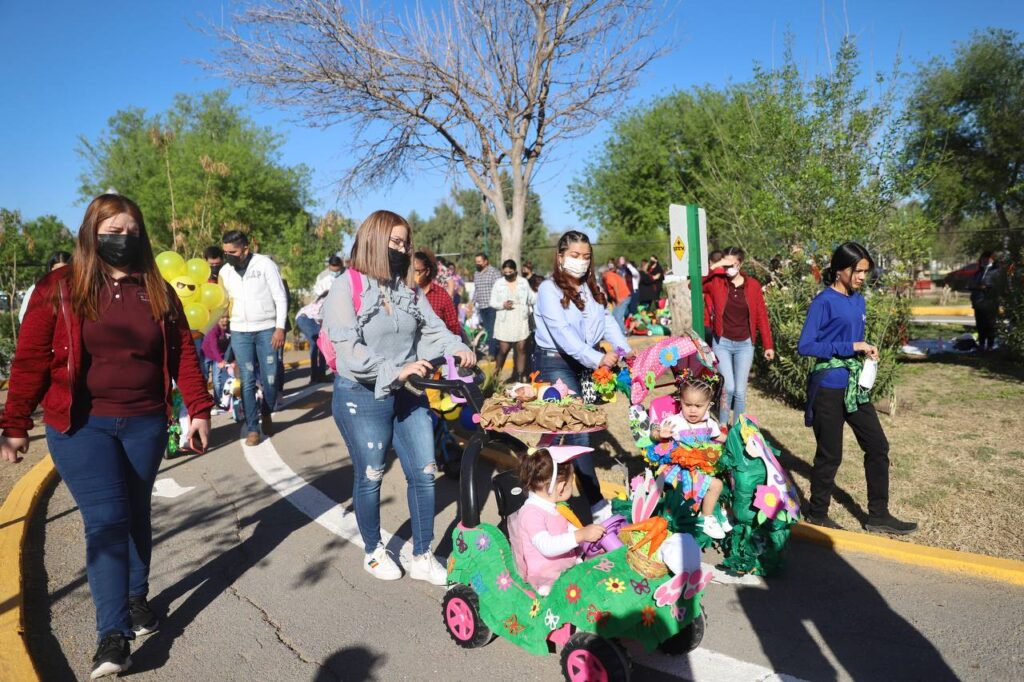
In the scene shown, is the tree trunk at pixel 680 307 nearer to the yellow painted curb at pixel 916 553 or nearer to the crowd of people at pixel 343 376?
the crowd of people at pixel 343 376

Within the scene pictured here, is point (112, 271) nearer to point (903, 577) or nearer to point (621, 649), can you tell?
point (621, 649)

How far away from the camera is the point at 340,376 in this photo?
3.81 m

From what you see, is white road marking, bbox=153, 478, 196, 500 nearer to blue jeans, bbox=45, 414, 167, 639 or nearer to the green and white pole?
blue jeans, bbox=45, 414, 167, 639

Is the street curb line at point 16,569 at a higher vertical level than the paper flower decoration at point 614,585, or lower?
lower

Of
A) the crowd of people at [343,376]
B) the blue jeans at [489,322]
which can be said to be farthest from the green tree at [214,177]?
the crowd of people at [343,376]

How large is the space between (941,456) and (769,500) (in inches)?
132

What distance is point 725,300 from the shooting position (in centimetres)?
683

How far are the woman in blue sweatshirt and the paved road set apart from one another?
490mm

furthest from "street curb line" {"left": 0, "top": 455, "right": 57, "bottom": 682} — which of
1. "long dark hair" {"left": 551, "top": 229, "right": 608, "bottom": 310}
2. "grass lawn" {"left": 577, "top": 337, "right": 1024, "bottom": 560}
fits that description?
"grass lawn" {"left": 577, "top": 337, "right": 1024, "bottom": 560}

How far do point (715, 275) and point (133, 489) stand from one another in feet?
18.4

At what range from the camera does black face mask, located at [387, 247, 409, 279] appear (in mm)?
3732

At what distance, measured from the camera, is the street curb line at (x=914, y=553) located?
12.8ft

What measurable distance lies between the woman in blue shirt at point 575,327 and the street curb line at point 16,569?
10.2 ft

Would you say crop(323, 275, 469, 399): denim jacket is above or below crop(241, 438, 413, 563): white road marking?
above
